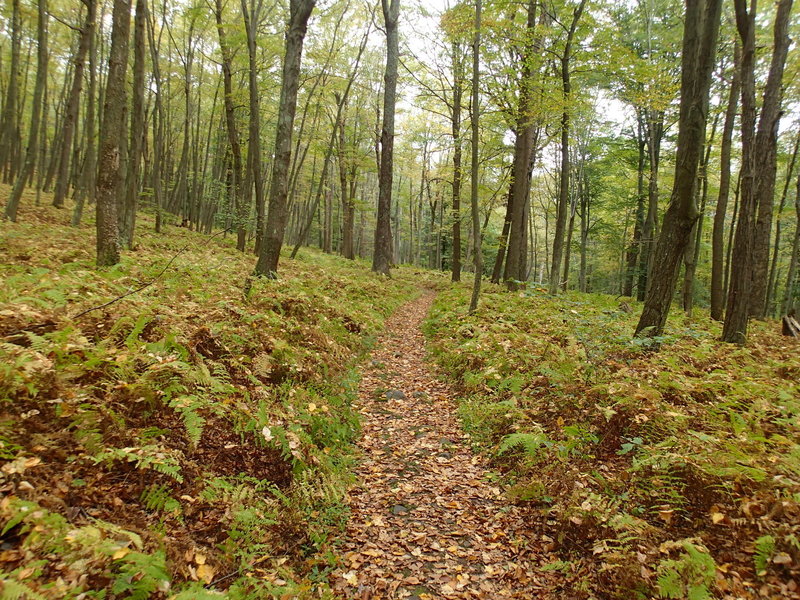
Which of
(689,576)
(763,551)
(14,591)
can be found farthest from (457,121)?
(14,591)

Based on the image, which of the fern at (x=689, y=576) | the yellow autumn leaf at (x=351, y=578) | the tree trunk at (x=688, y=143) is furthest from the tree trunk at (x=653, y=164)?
the yellow autumn leaf at (x=351, y=578)

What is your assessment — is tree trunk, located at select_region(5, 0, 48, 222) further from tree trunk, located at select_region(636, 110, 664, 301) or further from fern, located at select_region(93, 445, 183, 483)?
tree trunk, located at select_region(636, 110, 664, 301)

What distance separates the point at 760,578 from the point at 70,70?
111 feet

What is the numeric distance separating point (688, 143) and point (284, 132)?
8269mm

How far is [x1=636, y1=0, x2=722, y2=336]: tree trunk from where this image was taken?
6543mm

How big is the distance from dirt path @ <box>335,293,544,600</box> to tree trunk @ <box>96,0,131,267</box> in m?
6.08

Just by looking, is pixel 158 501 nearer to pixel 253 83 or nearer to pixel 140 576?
pixel 140 576

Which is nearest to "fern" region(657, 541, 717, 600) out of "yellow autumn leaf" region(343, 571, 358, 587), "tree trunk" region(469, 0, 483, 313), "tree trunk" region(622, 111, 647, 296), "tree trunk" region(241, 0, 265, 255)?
"yellow autumn leaf" region(343, 571, 358, 587)

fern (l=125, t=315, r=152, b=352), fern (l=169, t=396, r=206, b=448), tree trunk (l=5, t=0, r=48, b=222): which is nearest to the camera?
fern (l=169, t=396, r=206, b=448)

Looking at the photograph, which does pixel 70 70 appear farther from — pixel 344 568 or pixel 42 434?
pixel 344 568

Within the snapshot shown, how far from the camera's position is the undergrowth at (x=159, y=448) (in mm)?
2389

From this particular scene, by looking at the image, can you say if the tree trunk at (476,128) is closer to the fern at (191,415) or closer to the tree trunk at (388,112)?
the tree trunk at (388,112)

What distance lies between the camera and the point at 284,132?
9.41 meters

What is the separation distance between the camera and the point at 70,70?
76.3 ft
